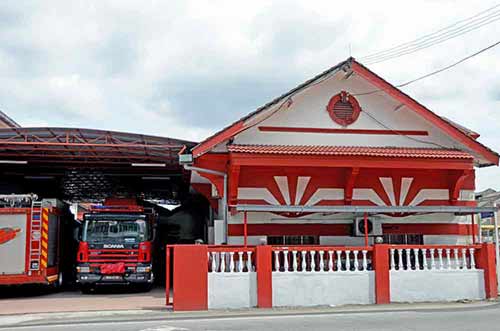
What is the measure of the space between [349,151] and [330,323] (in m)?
5.64

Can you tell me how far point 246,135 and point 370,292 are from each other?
529 cm

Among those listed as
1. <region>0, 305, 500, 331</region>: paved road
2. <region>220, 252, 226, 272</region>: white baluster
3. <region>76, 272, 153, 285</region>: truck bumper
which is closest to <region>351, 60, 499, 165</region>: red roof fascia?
<region>0, 305, 500, 331</region>: paved road

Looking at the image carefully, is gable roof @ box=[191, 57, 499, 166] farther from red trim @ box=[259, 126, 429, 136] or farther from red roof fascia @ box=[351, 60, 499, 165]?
red trim @ box=[259, 126, 429, 136]

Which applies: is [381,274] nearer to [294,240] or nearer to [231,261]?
[294,240]

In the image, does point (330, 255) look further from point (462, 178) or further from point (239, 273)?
point (462, 178)

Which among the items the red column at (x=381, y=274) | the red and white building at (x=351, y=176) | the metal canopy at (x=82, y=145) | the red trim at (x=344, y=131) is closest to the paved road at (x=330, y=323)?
the red column at (x=381, y=274)

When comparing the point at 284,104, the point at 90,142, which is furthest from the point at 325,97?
the point at 90,142

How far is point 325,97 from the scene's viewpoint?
1616cm

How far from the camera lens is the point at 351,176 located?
1541 centimetres

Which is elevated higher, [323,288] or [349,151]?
[349,151]

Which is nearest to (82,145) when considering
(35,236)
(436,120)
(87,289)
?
(35,236)

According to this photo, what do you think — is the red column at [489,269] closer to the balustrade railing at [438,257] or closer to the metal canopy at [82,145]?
the balustrade railing at [438,257]

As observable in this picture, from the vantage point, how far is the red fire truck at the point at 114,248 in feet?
56.3

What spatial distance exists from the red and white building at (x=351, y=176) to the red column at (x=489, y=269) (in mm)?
31
